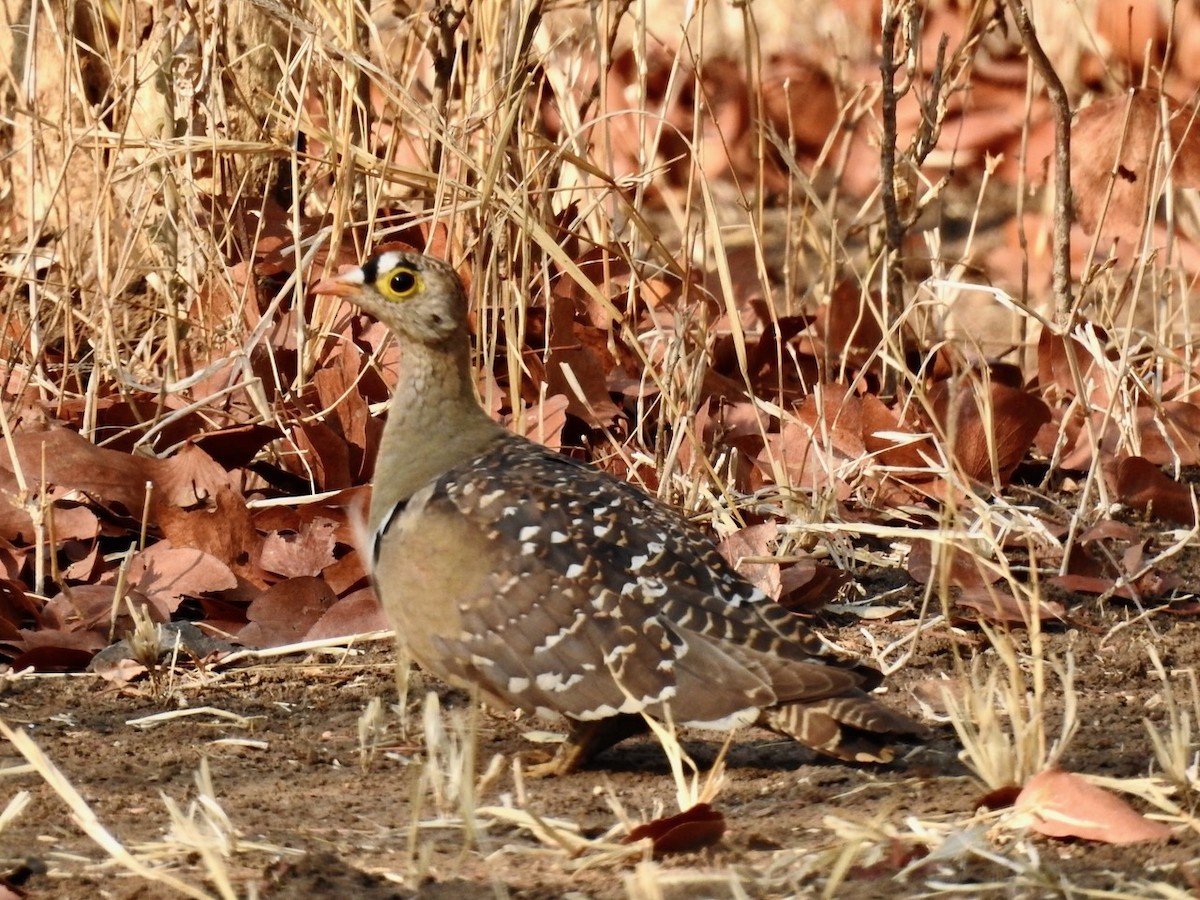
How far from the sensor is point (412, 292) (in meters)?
4.12

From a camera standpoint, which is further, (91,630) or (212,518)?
(212,518)

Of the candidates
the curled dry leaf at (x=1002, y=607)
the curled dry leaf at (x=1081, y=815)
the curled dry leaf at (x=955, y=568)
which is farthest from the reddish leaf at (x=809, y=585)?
the curled dry leaf at (x=1081, y=815)

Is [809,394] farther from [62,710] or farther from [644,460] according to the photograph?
[62,710]

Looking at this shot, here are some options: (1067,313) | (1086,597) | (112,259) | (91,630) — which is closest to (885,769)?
(1086,597)

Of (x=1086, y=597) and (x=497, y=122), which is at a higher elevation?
(x=497, y=122)

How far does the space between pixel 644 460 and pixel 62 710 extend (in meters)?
1.77

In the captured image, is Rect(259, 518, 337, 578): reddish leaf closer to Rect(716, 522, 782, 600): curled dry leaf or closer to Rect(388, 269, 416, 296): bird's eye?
Rect(388, 269, 416, 296): bird's eye

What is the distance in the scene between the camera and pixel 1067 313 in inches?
210

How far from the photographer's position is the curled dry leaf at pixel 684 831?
282 centimetres

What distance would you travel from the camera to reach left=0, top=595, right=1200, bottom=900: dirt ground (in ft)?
8.98

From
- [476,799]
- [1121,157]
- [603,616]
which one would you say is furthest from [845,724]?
[1121,157]

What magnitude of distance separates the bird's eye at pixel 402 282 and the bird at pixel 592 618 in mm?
455

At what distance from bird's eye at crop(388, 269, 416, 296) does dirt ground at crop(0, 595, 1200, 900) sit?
0.90 metres

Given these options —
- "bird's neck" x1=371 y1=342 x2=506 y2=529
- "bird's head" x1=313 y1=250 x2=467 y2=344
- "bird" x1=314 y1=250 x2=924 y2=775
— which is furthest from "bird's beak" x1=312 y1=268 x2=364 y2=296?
"bird" x1=314 y1=250 x2=924 y2=775
